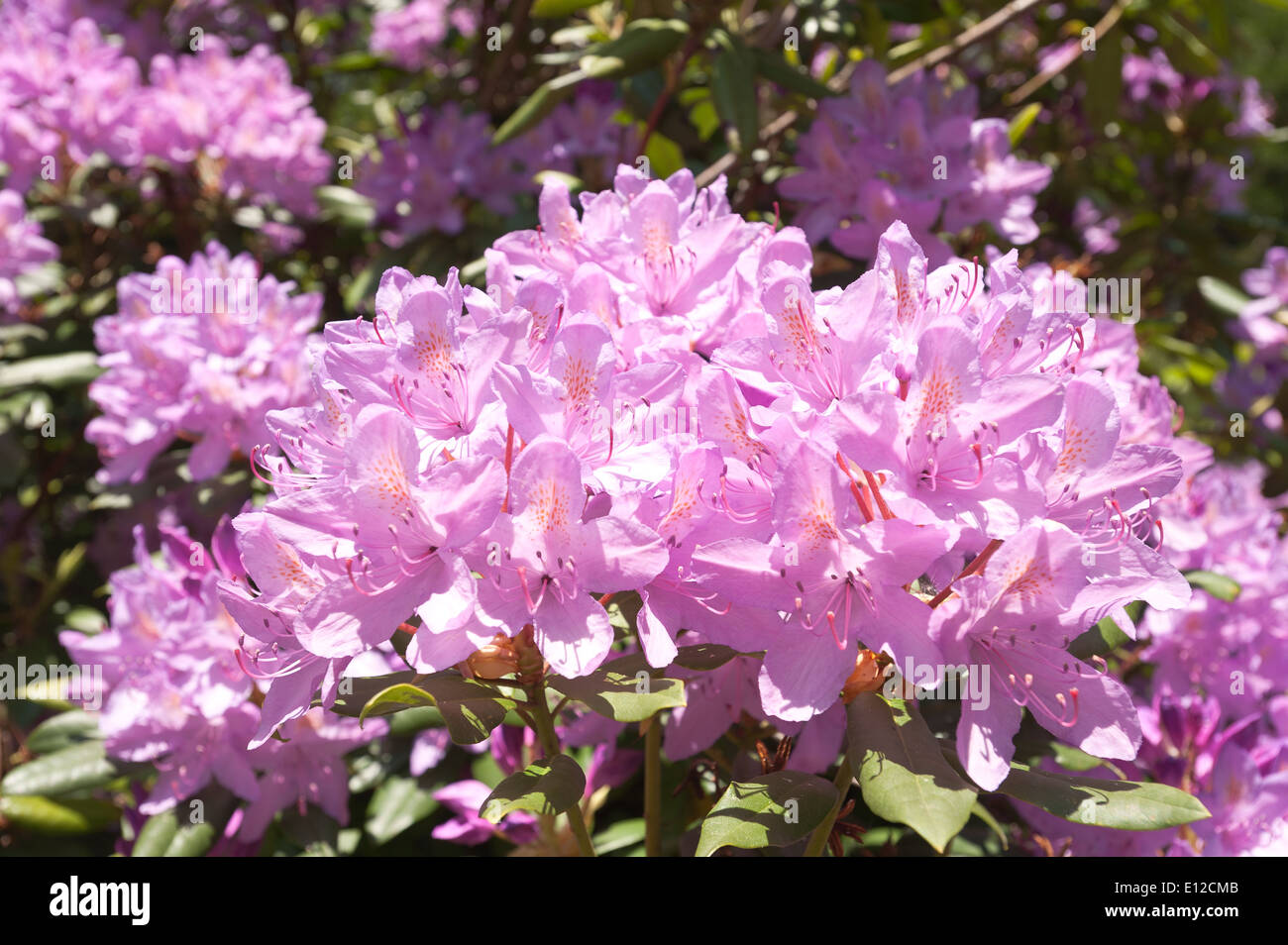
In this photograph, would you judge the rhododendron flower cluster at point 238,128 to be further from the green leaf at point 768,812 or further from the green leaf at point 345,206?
the green leaf at point 768,812

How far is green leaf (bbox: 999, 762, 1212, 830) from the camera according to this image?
868 mm

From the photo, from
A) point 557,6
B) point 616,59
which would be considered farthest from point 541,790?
point 557,6

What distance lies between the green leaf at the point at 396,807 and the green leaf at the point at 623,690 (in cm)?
69

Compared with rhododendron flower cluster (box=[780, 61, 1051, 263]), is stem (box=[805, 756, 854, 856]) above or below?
below

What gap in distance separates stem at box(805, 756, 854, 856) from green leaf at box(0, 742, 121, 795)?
112cm

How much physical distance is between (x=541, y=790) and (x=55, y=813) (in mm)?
1152

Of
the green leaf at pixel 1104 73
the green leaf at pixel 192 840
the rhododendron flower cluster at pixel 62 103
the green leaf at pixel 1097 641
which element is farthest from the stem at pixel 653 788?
the green leaf at pixel 1104 73

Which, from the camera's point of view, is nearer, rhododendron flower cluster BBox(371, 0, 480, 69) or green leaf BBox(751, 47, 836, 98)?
green leaf BBox(751, 47, 836, 98)

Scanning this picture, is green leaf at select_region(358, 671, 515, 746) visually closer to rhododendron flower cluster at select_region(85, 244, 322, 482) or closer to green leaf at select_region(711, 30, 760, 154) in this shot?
rhododendron flower cluster at select_region(85, 244, 322, 482)

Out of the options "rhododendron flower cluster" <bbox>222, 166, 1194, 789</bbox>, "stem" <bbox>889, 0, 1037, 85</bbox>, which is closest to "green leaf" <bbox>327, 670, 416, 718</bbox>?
"rhododendron flower cluster" <bbox>222, 166, 1194, 789</bbox>

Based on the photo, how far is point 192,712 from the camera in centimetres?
135

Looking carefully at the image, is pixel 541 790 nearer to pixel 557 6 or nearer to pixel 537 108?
pixel 537 108

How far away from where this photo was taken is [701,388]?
89 centimetres
